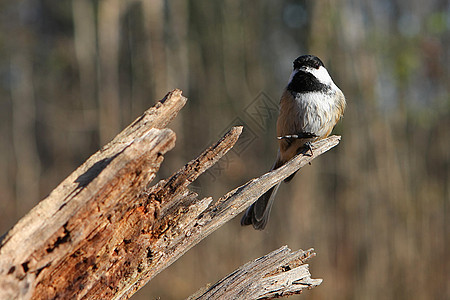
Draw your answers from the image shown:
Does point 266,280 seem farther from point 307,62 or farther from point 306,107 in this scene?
point 307,62

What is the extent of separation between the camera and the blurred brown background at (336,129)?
18.7ft

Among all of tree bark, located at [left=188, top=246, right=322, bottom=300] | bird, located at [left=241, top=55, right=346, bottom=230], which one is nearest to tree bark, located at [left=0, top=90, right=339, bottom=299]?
tree bark, located at [left=188, top=246, right=322, bottom=300]

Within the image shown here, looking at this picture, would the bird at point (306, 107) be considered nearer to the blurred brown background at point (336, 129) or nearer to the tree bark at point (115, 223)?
the blurred brown background at point (336, 129)

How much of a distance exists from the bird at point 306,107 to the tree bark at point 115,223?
3.79 feet

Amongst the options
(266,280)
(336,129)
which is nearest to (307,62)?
(266,280)

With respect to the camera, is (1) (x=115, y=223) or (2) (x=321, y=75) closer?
(1) (x=115, y=223)

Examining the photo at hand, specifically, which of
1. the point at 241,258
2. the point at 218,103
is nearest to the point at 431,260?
the point at 241,258

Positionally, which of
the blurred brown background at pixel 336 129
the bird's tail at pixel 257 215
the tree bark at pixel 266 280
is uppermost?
the blurred brown background at pixel 336 129

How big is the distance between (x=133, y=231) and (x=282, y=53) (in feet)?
27.1

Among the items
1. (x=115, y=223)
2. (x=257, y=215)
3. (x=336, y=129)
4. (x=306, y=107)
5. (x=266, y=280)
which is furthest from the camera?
(x=336, y=129)

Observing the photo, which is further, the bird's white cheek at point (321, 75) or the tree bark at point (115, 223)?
the bird's white cheek at point (321, 75)

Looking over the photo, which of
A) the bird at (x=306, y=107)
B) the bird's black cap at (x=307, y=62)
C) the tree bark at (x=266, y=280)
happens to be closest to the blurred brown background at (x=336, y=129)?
the bird at (x=306, y=107)

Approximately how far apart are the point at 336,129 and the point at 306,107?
2822mm

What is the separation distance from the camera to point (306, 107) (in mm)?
3156
